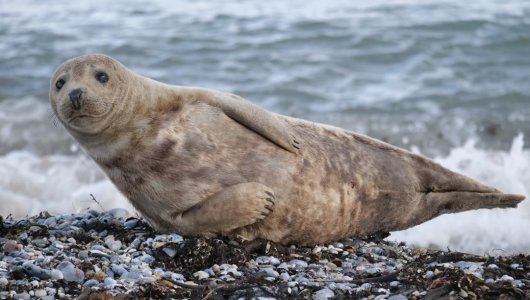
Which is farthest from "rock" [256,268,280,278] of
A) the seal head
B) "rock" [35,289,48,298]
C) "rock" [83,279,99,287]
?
the seal head

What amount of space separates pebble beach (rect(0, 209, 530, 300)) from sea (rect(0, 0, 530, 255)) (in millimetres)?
3101

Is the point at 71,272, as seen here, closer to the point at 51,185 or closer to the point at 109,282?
the point at 109,282

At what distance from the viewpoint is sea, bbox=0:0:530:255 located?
10758 millimetres

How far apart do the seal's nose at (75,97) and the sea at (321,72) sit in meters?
4.04

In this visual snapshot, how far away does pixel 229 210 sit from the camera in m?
5.62

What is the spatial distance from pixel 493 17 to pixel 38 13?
9655 mm

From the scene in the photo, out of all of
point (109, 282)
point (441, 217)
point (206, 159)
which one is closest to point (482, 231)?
point (441, 217)

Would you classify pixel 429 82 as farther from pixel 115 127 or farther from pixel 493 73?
pixel 115 127

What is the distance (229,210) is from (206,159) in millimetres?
378

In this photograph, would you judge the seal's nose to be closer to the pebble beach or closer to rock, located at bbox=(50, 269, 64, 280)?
the pebble beach

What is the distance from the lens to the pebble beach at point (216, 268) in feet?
15.5

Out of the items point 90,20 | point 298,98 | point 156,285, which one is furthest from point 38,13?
point 156,285

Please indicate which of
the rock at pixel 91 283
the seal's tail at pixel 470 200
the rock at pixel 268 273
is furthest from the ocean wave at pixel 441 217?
the rock at pixel 91 283

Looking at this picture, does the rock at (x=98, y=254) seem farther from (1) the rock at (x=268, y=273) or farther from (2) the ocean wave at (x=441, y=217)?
(2) the ocean wave at (x=441, y=217)
